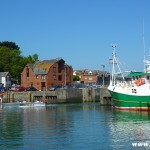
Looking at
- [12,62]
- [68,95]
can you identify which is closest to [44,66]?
[12,62]

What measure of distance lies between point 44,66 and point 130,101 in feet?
183

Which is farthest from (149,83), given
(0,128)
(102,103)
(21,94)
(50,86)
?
(50,86)

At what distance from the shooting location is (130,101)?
2960 inches

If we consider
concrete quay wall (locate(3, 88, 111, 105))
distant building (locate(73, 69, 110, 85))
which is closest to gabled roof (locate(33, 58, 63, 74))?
concrete quay wall (locate(3, 88, 111, 105))

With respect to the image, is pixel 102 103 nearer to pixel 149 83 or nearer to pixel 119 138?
pixel 149 83

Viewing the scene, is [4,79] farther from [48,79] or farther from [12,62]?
[48,79]

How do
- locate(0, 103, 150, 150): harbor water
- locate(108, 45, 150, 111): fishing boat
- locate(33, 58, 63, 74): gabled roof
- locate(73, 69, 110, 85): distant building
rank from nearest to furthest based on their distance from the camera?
locate(0, 103, 150, 150): harbor water < locate(108, 45, 150, 111): fishing boat < locate(33, 58, 63, 74): gabled roof < locate(73, 69, 110, 85): distant building

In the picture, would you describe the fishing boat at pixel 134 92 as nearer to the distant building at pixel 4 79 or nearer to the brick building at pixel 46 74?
the brick building at pixel 46 74

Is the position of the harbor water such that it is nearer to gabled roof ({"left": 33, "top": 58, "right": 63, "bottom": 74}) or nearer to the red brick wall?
the red brick wall

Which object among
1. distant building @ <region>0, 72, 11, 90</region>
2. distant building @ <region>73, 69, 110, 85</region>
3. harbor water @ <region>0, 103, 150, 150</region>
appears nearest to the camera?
harbor water @ <region>0, 103, 150, 150</region>

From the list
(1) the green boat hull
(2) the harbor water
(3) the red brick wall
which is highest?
(3) the red brick wall

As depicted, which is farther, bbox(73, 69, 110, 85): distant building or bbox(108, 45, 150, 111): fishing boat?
bbox(73, 69, 110, 85): distant building

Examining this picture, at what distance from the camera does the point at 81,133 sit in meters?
44.8

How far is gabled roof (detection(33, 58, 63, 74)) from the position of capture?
12604 cm
